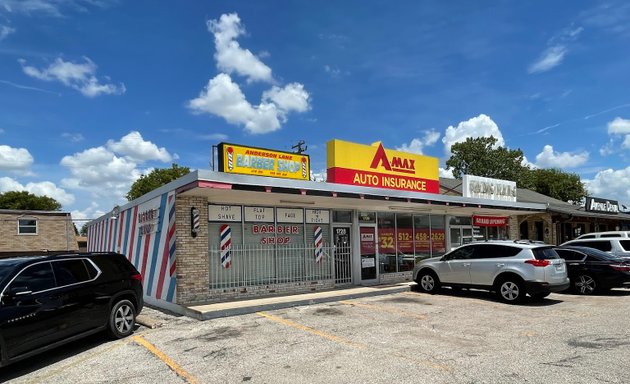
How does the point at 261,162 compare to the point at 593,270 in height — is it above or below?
above

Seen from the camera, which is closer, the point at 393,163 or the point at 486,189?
the point at 393,163

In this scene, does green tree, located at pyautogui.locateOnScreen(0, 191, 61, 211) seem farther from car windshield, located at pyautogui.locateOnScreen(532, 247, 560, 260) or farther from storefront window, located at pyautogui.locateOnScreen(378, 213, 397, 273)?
car windshield, located at pyautogui.locateOnScreen(532, 247, 560, 260)

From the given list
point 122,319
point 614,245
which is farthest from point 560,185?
point 122,319

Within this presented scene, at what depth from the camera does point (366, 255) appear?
636 inches

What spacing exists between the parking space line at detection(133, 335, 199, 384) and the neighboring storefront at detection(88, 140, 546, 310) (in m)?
3.21

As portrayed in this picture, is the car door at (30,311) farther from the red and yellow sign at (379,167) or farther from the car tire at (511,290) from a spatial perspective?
the car tire at (511,290)

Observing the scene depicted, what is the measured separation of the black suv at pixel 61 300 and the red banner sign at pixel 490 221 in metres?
15.5

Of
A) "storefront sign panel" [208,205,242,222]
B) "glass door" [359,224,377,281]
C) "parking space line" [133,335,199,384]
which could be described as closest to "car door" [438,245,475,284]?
"glass door" [359,224,377,281]

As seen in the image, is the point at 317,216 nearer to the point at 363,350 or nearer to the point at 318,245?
the point at 318,245

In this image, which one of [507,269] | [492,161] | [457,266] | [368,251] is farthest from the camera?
[492,161]

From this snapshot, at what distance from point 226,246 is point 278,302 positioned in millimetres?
2281

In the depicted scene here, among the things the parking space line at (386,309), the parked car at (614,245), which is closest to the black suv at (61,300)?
the parking space line at (386,309)

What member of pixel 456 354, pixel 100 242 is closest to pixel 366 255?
pixel 456 354

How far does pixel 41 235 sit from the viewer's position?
4103 centimetres
